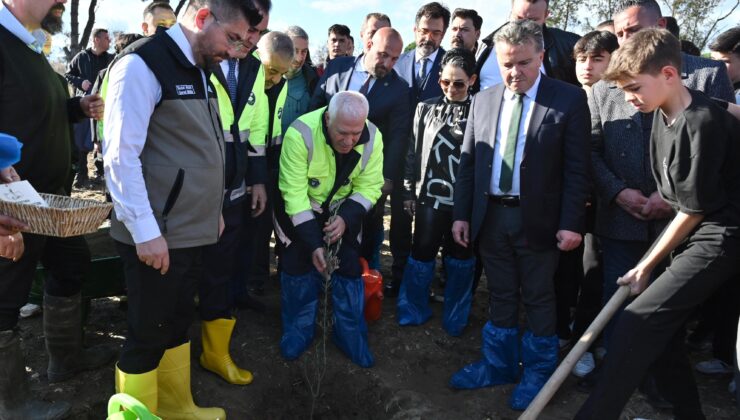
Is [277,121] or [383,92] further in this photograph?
[383,92]

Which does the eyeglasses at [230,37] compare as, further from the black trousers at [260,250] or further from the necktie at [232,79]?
the black trousers at [260,250]

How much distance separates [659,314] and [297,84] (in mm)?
3587

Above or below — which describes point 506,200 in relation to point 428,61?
below

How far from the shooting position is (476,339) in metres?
4.29

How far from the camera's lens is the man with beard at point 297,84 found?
4.97m

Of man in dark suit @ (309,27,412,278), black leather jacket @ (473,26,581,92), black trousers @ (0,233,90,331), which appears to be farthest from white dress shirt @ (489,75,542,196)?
black trousers @ (0,233,90,331)

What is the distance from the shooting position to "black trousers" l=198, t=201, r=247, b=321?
139 inches

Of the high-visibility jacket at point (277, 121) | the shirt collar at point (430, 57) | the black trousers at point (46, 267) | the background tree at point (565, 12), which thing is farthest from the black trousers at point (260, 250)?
the background tree at point (565, 12)

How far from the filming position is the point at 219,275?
3.56 metres

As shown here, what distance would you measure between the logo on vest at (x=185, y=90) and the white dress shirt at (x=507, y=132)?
187cm

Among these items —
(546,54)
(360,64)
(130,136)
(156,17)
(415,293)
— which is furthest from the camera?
(360,64)

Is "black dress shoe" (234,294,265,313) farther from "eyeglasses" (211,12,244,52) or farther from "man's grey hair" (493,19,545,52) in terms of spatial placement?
"man's grey hair" (493,19,545,52)

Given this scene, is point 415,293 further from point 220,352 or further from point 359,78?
point 359,78

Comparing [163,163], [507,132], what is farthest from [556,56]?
[163,163]
